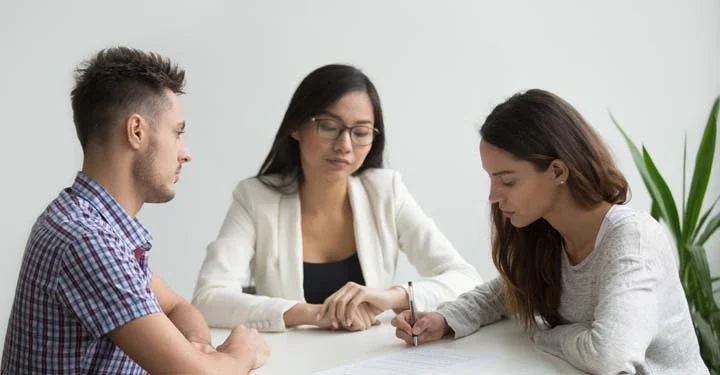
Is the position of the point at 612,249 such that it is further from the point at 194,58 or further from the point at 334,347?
the point at 194,58

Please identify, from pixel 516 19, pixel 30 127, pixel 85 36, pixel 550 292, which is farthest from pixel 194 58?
pixel 550 292

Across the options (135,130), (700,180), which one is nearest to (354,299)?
(135,130)

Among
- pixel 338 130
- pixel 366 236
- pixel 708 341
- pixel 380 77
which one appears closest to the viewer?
pixel 338 130

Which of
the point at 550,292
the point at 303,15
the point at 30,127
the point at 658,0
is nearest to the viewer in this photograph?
the point at 550,292

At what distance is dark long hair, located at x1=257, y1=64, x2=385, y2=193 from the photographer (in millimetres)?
2693

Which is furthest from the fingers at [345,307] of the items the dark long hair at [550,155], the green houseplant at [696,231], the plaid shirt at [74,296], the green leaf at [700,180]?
the green leaf at [700,180]

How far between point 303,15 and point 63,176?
119 centimetres

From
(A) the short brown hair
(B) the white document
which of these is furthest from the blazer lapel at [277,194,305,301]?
(A) the short brown hair

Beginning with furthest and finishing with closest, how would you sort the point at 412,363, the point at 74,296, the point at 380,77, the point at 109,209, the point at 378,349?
the point at 380,77 → the point at 378,349 → the point at 412,363 → the point at 109,209 → the point at 74,296

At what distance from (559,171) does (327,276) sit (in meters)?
1.03

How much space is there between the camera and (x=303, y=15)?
3910 millimetres

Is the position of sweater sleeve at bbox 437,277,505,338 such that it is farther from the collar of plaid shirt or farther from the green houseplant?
the green houseplant

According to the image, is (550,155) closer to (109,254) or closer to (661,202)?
(109,254)

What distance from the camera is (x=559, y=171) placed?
1916mm
